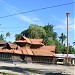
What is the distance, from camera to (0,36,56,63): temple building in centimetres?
7181

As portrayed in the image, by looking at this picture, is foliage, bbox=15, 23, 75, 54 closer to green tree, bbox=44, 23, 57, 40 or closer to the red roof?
green tree, bbox=44, 23, 57, 40

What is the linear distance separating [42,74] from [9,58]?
4675cm

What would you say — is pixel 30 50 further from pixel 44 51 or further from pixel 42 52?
pixel 44 51

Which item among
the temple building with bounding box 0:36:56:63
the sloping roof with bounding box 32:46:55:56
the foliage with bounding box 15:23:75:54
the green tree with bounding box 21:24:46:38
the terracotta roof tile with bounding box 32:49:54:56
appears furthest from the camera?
the green tree with bounding box 21:24:46:38

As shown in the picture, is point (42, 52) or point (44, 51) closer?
point (42, 52)

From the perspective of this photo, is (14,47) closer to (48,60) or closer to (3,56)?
(3,56)

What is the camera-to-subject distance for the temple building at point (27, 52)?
7181 cm

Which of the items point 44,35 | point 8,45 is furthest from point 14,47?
point 44,35

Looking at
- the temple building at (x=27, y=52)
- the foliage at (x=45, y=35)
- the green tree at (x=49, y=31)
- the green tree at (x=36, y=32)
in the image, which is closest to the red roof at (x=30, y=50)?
the temple building at (x=27, y=52)

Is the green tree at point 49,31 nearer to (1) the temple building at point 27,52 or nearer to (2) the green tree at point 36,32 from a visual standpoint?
(2) the green tree at point 36,32

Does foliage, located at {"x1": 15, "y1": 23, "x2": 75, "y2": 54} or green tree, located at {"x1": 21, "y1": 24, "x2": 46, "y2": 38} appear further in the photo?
green tree, located at {"x1": 21, "y1": 24, "x2": 46, "y2": 38}

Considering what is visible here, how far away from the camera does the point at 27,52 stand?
240ft

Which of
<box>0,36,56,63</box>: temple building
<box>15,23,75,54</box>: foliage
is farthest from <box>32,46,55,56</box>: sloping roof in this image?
<box>15,23,75,54</box>: foliage

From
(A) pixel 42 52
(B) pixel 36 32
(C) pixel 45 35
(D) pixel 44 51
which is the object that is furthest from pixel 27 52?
(B) pixel 36 32
